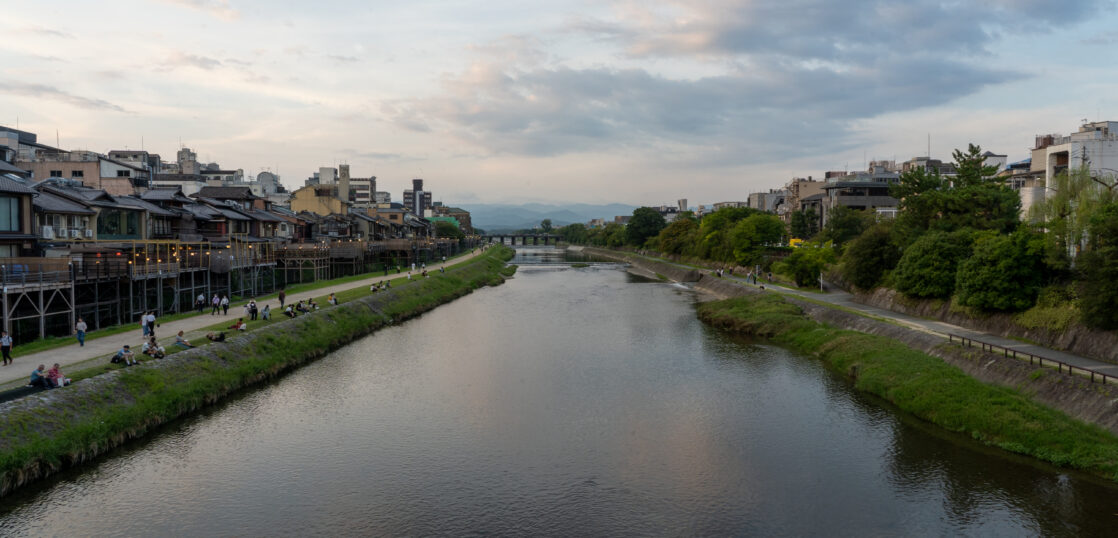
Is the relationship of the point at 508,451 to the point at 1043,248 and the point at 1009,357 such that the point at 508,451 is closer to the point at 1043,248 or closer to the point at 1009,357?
the point at 1009,357

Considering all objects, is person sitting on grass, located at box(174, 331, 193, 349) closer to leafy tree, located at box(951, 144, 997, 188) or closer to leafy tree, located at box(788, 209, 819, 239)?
leafy tree, located at box(951, 144, 997, 188)

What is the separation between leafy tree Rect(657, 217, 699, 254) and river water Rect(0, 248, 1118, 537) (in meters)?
80.7

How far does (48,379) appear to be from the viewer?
20672 mm

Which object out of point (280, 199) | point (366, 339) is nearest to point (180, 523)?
point (366, 339)

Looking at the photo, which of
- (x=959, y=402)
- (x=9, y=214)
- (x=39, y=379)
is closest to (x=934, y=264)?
(x=959, y=402)

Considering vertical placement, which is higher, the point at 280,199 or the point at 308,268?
the point at 280,199

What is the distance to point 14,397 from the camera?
19625 millimetres

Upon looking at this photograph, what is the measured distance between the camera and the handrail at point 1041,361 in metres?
21.3

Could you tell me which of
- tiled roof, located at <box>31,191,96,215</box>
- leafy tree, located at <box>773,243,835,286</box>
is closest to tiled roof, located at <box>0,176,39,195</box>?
tiled roof, located at <box>31,191,96,215</box>

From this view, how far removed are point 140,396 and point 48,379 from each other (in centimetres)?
318

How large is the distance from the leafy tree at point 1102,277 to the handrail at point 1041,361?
2.47 metres

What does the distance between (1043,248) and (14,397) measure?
4227cm

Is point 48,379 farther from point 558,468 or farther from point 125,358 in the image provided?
point 558,468

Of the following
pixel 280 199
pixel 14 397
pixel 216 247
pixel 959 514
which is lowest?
pixel 959 514
